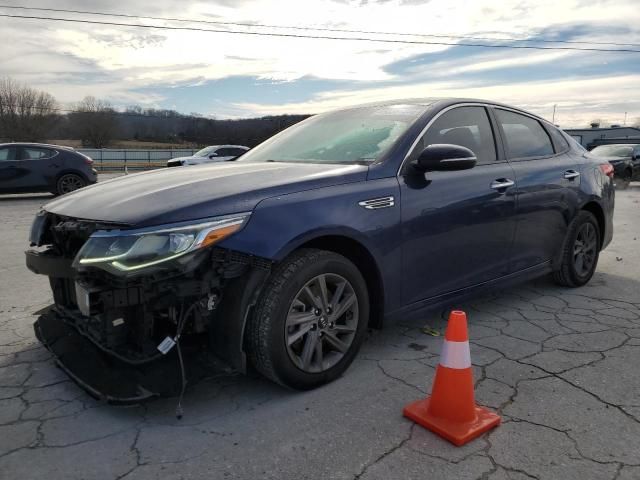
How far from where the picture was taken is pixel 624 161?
18016mm

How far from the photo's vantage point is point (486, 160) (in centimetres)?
390

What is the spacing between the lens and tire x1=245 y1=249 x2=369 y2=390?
263cm

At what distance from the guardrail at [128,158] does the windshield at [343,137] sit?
34.8 metres

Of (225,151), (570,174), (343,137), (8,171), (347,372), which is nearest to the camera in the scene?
(347,372)

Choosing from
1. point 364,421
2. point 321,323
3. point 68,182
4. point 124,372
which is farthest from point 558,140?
point 68,182

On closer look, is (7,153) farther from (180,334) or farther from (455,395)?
(455,395)

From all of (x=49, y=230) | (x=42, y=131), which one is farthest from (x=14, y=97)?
(x=49, y=230)

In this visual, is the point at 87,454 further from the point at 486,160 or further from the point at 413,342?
the point at 486,160

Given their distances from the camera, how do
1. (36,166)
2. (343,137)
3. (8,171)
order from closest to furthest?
(343,137) < (8,171) < (36,166)

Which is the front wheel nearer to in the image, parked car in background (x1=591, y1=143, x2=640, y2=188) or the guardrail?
parked car in background (x1=591, y1=143, x2=640, y2=188)

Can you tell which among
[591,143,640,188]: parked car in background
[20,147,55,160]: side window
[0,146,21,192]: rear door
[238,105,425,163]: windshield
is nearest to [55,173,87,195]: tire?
[20,147,55,160]: side window

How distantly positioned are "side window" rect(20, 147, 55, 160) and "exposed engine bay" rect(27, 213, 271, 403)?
11746 mm

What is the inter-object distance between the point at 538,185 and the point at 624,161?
1645cm

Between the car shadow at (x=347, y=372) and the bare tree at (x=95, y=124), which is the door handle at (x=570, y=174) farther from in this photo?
the bare tree at (x=95, y=124)
